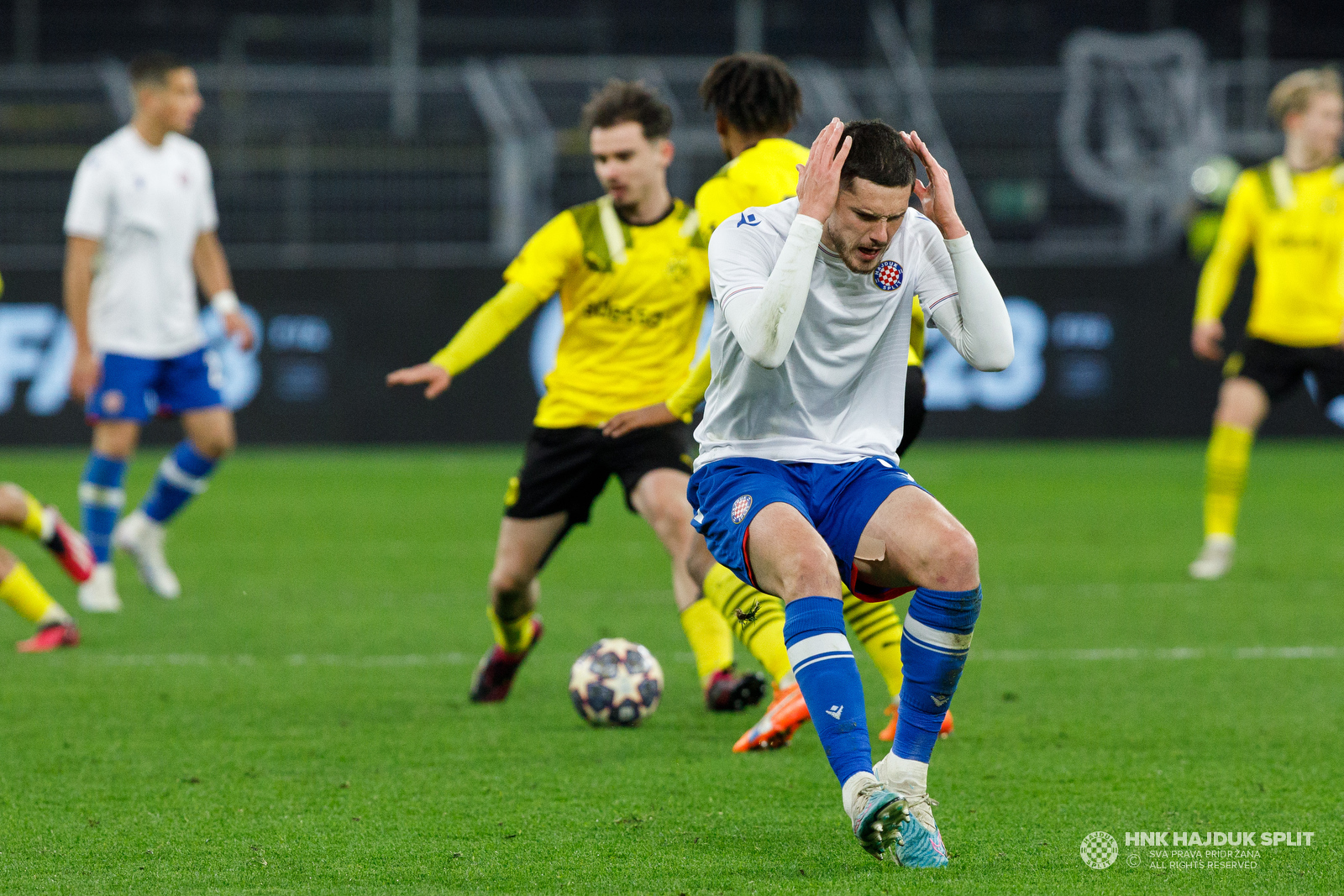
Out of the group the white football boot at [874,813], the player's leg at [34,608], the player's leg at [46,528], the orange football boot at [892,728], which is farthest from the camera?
the player's leg at [46,528]

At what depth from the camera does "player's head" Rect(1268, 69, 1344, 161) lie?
798 cm

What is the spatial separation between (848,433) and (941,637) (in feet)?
1.87

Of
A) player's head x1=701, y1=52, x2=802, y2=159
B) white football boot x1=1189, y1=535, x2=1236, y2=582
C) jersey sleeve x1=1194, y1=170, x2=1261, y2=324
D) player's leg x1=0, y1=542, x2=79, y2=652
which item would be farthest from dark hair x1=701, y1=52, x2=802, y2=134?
white football boot x1=1189, y1=535, x2=1236, y2=582

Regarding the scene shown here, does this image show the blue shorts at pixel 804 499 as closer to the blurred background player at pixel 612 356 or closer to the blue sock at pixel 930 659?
the blue sock at pixel 930 659

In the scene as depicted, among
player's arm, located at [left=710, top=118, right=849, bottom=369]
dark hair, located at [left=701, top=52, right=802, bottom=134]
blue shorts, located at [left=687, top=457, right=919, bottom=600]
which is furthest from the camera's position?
dark hair, located at [left=701, top=52, right=802, bottom=134]

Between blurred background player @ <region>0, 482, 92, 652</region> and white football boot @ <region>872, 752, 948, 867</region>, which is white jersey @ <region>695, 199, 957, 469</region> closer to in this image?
white football boot @ <region>872, 752, 948, 867</region>

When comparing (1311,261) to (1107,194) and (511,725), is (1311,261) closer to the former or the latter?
(511,725)

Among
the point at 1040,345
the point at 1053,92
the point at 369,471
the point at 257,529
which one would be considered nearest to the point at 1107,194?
the point at 1053,92

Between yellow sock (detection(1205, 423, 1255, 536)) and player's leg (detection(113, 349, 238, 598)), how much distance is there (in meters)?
4.77

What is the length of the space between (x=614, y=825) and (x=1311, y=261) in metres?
5.82

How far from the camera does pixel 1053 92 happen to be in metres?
17.4

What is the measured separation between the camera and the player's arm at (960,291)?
377 cm

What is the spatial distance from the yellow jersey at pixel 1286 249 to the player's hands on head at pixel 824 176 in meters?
5.26

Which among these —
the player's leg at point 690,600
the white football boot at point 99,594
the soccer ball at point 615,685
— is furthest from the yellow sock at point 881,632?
the white football boot at point 99,594
